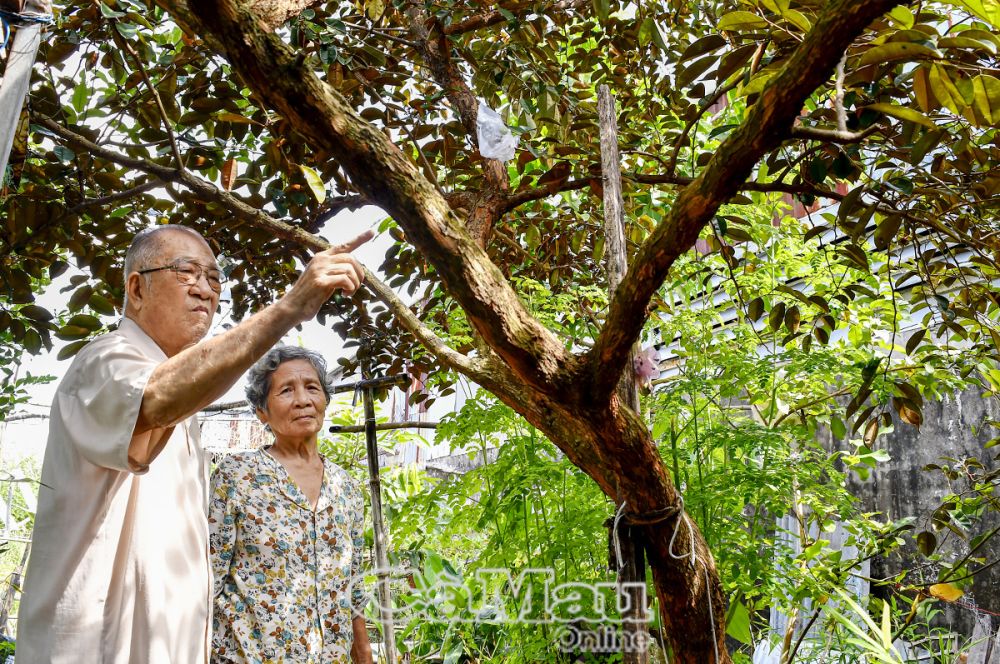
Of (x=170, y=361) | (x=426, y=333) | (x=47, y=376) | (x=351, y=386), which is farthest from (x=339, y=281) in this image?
(x=47, y=376)

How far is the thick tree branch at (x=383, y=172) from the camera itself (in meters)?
1.50

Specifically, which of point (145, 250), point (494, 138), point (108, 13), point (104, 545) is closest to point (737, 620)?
point (494, 138)

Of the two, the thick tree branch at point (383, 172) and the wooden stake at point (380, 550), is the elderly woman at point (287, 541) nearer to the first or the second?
the wooden stake at point (380, 550)

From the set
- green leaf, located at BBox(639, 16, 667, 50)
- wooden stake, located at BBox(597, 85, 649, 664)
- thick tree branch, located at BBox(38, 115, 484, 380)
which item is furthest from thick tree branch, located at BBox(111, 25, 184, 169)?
green leaf, located at BBox(639, 16, 667, 50)

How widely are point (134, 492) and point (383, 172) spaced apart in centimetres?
74

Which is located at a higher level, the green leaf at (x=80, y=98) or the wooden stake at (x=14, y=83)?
the green leaf at (x=80, y=98)

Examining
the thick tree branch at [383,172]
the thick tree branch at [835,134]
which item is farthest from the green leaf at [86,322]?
the thick tree branch at [835,134]

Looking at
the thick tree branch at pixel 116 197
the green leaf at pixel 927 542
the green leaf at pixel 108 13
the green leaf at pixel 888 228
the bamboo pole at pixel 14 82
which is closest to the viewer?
the bamboo pole at pixel 14 82

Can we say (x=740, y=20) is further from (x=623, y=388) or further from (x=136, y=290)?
(x=136, y=290)

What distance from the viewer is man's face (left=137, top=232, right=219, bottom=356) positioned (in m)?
1.47

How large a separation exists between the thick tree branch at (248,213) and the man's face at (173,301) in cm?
61

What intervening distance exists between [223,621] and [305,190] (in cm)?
122

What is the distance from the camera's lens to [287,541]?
2.10 m

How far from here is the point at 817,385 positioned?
3.06 m
